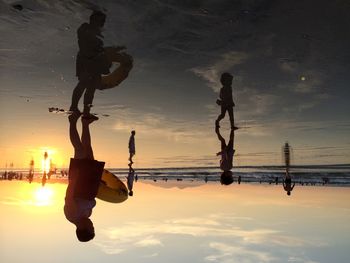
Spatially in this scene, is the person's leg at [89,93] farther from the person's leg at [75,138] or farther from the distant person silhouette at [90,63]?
the person's leg at [75,138]

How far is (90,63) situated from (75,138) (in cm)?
112

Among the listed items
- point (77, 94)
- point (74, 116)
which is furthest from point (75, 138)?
point (77, 94)

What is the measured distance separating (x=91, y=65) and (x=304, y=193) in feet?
102

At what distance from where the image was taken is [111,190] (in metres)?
6.43

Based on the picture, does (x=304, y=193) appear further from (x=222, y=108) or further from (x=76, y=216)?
(x=76, y=216)

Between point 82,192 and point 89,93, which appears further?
point 89,93

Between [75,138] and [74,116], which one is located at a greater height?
[74,116]

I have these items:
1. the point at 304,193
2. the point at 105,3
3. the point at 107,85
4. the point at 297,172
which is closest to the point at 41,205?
the point at 304,193

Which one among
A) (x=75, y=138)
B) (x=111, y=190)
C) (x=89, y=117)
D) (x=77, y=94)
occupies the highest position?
(x=77, y=94)

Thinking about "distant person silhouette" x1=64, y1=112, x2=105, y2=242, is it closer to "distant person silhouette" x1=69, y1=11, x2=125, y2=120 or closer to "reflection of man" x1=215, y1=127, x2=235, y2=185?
"distant person silhouette" x1=69, y1=11, x2=125, y2=120

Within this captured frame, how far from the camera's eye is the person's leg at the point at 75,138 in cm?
540

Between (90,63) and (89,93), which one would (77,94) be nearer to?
(89,93)

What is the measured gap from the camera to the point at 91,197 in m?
5.17

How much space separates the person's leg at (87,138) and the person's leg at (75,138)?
7cm
